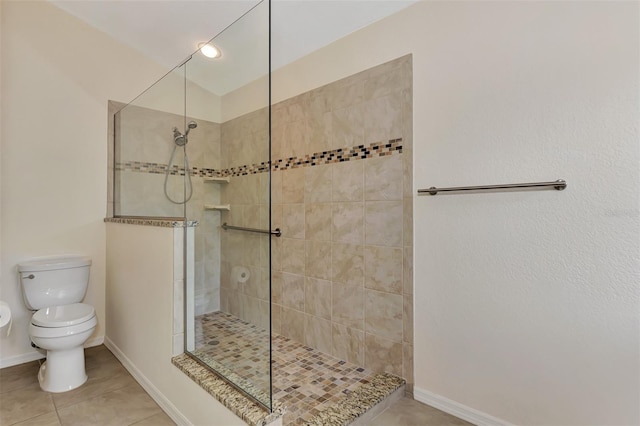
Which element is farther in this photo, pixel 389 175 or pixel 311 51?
pixel 311 51

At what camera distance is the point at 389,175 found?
1971 mm

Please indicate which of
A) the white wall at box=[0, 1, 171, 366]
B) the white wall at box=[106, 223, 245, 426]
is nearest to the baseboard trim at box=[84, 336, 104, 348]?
the white wall at box=[0, 1, 171, 366]

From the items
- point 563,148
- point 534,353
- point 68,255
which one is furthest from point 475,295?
point 68,255

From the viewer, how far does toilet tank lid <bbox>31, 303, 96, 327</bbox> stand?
1933 millimetres

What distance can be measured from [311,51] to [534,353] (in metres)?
2.35

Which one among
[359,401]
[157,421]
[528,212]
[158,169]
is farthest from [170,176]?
[528,212]

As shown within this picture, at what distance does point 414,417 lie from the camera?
1.66m

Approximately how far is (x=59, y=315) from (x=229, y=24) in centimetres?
230

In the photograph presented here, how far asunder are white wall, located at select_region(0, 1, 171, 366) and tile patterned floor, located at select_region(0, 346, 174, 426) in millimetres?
412

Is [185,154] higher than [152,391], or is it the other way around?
[185,154]

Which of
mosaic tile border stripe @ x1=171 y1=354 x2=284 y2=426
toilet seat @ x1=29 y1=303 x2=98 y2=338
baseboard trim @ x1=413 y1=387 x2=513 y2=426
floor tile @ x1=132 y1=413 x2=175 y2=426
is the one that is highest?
toilet seat @ x1=29 y1=303 x2=98 y2=338

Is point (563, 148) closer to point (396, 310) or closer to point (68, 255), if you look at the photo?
point (396, 310)

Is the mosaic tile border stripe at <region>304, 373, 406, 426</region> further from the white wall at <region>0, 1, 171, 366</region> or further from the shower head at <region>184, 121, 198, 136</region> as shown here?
the white wall at <region>0, 1, 171, 366</region>

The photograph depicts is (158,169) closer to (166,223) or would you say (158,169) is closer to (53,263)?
(166,223)
